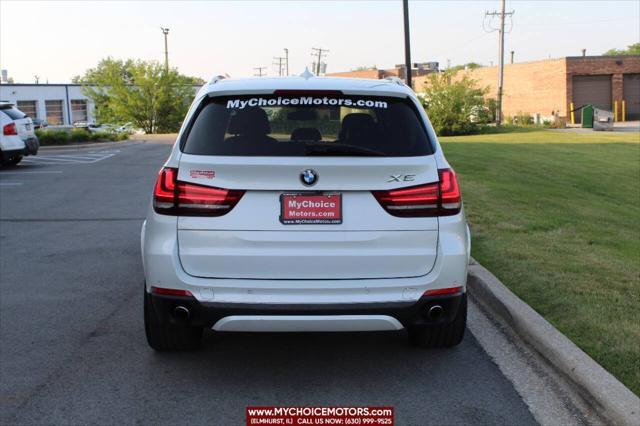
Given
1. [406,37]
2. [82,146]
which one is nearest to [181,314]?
[406,37]

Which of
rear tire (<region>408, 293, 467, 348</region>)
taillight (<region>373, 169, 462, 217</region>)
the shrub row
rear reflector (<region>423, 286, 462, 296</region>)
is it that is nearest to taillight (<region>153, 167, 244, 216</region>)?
taillight (<region>373, 169, 462, 217</region>)

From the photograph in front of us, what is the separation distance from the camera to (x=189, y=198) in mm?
4297

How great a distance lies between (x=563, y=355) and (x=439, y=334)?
2.70 feet

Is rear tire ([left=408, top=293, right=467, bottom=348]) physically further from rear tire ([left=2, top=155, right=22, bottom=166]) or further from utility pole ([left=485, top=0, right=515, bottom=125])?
utility pole ([left=485, top=0, right=515, bottom=125])

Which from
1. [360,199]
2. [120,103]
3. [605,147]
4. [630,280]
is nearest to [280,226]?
[360,199]

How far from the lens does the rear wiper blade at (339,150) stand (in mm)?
4340

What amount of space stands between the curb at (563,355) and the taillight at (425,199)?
3.77 feet

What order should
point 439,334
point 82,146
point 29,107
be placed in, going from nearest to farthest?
point 439,334, point 82,146, point 29,107

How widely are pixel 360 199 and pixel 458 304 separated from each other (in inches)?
35.9

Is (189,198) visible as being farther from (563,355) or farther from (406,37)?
(406,37)

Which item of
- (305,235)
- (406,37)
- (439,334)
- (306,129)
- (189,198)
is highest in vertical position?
(406,37)

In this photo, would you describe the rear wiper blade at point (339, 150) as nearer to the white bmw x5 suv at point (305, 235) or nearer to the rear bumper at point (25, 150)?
the white bmw x5 suv at point (305, 235)

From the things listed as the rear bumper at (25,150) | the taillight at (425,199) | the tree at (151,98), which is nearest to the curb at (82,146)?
the rear bumper at (25,150)

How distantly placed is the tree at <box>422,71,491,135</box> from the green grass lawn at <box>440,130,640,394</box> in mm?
23529
